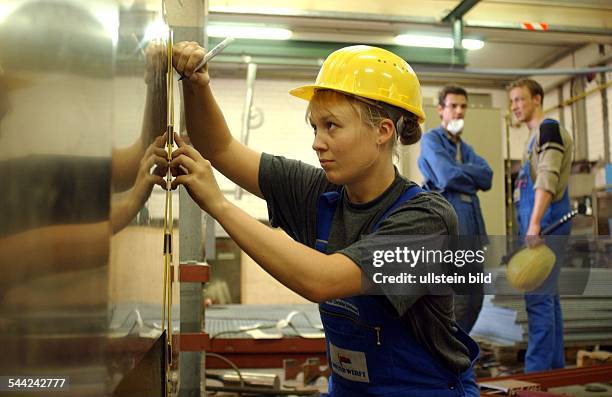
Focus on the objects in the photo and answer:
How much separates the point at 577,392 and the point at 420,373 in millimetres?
1772

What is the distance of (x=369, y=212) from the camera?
120 centimetres

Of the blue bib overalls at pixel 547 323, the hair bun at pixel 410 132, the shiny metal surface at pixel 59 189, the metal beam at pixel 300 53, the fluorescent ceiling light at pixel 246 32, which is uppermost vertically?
the fluorescent ceiling light at pixel 246 32

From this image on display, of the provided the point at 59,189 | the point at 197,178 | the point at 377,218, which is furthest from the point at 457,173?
the point at 59,189

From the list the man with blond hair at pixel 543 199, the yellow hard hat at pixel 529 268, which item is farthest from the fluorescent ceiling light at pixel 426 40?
the yellow hard hat at pixel 529 268

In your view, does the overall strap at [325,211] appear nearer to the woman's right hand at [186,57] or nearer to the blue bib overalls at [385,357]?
the blue bib overalls at [385,357]

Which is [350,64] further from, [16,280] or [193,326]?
[193,326]

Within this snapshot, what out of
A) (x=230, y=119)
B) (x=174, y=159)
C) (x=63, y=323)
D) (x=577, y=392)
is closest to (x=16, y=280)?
(x=63, y=323)

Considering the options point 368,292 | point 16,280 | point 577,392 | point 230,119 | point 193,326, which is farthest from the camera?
point 230,119

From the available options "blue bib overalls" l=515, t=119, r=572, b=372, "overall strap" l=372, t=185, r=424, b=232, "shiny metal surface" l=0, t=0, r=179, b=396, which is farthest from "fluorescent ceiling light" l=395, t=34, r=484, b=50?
"shiny metal surface" l=0, t=0, r=179, b=396

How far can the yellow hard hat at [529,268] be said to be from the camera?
202cm

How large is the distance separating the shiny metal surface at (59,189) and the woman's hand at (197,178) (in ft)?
1.32

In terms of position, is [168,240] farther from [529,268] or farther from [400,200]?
[529,268]

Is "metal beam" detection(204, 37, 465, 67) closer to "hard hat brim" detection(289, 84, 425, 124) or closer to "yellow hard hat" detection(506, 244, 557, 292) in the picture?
"yellow hard hat" detection(506, 244, 557, 292)

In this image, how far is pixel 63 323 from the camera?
45 cm
